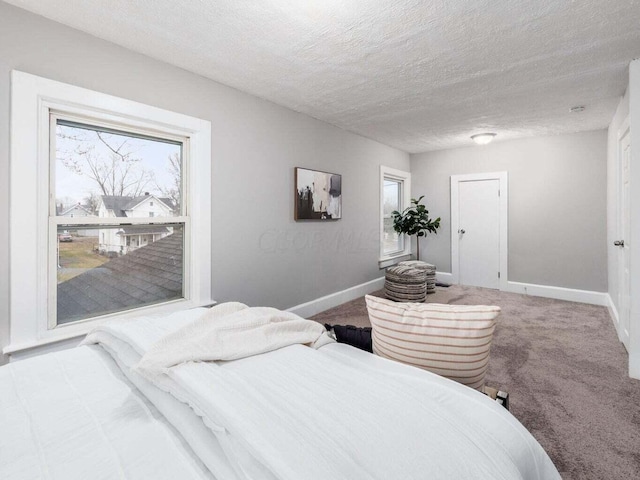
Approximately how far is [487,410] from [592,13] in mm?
2281

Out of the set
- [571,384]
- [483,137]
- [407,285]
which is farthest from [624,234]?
[407,285]

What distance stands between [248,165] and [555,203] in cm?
434

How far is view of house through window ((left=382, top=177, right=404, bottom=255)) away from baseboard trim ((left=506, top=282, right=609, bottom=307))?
1874mm

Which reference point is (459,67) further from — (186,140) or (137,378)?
(137,378)

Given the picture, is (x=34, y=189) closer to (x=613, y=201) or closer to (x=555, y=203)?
(x=613, y=201)

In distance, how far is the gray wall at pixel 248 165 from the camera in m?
1.88

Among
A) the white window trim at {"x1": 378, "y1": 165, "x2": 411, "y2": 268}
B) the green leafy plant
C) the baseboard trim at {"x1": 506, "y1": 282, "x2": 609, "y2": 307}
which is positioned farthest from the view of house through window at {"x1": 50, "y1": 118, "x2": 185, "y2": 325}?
the baseboard trim at {"x1": 506, "y1": 282, "x2": 609, "y2": 307}

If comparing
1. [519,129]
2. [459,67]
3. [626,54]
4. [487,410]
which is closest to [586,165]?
[519,129]

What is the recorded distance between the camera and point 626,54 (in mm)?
2322

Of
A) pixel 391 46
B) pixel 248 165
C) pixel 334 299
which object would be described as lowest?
pixel 334 299

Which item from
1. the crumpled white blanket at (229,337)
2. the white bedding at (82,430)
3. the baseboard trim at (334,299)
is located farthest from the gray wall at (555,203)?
the white bedding at (82,430)

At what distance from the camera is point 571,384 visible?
2.32 m

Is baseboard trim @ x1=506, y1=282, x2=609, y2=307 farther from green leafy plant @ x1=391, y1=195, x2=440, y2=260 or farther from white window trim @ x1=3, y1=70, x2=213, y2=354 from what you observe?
white window trim @ x1=3, y1=70, x2=213, y2=354

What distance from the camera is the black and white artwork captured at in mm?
3631
